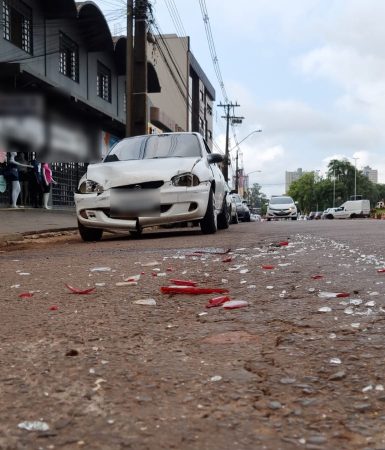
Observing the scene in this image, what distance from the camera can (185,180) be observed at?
25.1ft

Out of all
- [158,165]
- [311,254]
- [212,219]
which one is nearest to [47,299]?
[311,254]

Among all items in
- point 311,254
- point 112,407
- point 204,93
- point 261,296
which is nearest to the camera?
point 112,407

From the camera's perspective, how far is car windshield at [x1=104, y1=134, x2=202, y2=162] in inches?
331

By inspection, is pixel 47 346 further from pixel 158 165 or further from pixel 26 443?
pixel 158 165

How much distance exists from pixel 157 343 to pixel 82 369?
0.40m

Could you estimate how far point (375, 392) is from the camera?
64.0 inches

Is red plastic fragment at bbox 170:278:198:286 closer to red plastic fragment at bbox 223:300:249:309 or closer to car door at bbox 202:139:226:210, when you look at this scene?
red plastic fragment at bbox 223:300:249:309

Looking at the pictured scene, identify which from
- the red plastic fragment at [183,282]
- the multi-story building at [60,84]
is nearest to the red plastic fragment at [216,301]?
the red plastic fragment at [183,282]

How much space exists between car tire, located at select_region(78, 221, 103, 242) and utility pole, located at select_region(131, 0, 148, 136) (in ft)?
25.6

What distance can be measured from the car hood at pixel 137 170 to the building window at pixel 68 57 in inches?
457

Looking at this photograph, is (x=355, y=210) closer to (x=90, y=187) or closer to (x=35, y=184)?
(x=35, y=184)

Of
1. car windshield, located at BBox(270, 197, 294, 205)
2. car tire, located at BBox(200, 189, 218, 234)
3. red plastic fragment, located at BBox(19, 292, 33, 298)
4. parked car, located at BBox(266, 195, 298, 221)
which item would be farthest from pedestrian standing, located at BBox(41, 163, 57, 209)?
car windshield, located at BBox(270, 197, 294, 205)

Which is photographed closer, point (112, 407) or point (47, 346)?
point (112, 407)

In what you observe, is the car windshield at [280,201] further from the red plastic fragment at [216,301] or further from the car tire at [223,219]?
the red plastic fragment at [216,301]
